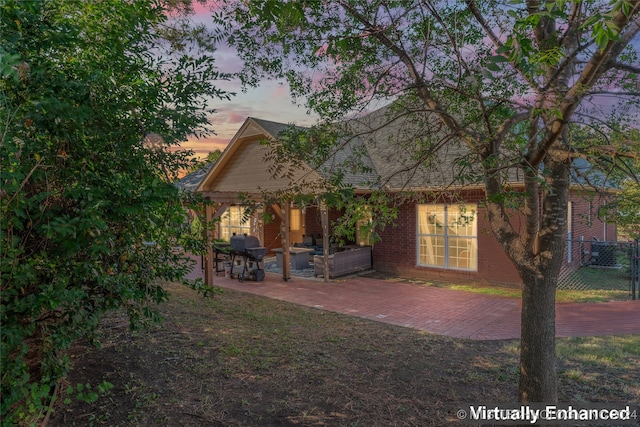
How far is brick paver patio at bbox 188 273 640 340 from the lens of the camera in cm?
780

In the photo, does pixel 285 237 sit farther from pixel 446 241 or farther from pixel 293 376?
pixel 293 376

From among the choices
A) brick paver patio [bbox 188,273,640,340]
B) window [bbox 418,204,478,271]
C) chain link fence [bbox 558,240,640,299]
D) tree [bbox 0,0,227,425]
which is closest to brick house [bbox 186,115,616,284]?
window [bbox 418,204,478,271]

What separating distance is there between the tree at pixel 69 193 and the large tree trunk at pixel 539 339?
362 centimetres

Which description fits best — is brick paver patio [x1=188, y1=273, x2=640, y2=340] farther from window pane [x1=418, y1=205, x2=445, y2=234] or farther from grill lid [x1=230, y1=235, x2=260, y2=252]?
window pane [x1=418, y1=205, x2=445, y2=234]

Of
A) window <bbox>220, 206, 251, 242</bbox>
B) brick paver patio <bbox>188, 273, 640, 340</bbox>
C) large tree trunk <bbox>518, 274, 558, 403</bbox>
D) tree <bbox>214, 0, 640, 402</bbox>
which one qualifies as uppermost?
tree <bbox>214, 0, 640, 402</bbox>

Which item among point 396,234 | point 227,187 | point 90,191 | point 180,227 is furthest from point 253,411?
point 227,187

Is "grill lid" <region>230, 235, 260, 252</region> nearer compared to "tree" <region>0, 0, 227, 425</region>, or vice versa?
"tree" <region>0, 0, 227, 425</region>

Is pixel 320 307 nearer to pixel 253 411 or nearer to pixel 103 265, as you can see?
pixel 253 411

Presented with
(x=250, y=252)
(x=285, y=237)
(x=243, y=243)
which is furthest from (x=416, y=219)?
(x=243, y=243)

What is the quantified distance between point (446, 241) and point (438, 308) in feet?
13.1

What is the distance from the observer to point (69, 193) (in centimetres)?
246

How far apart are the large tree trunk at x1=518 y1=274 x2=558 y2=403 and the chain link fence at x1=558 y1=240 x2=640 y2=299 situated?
7.34 metres

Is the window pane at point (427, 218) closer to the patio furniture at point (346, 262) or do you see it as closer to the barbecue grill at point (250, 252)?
the patio furniture at point (346, 262)

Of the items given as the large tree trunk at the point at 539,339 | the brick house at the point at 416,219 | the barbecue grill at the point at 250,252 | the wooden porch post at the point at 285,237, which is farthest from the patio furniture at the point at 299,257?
the large tree trunk at the point at 539,339
